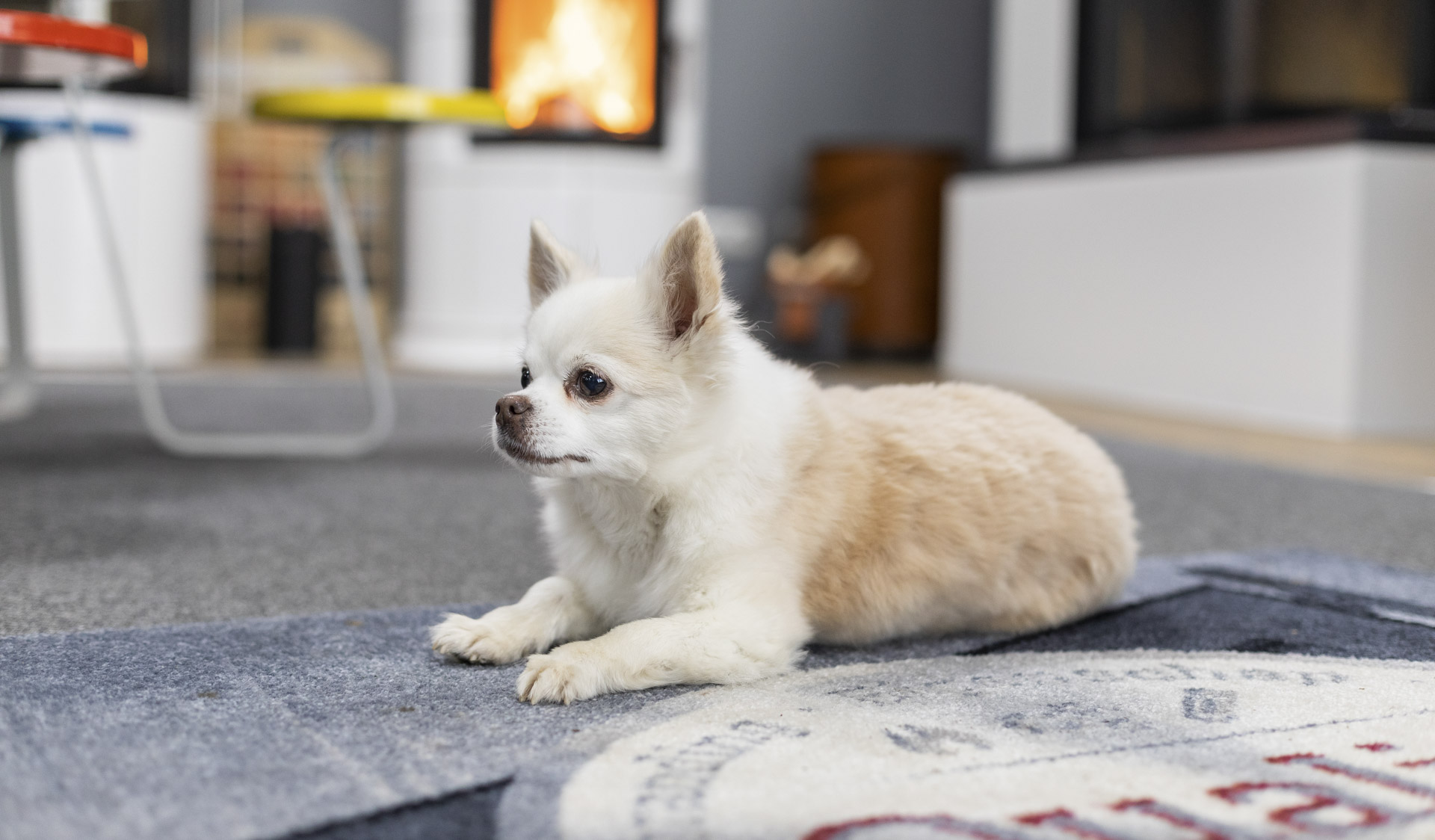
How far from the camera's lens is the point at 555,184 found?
4824 millimetres

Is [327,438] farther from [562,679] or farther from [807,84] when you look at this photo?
[807,84]

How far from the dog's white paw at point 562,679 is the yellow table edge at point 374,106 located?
1.57m

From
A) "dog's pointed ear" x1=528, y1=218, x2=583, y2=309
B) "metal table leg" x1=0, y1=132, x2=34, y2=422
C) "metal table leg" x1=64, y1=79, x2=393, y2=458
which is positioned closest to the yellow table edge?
"metal table leg" x1=64, y1=79, x2=393, y2=458

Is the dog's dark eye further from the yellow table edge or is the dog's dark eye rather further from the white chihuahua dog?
the yellow table edge

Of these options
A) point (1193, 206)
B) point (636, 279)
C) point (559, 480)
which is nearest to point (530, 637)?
point (559, 480)

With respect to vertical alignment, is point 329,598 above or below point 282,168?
below

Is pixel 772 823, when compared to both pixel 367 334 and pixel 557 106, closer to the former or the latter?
pixel 367 334

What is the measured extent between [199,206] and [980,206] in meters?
2.84

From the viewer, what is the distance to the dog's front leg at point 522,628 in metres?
1.19

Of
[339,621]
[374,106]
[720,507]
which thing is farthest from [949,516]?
[374,106]

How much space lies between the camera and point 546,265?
4.35 ft

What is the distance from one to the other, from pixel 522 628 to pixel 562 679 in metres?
0.15

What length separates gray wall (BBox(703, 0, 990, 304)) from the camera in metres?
5.62

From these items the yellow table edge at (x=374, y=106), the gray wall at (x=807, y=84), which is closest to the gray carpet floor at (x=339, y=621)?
the yellow table edge at (x=374, y=106)
